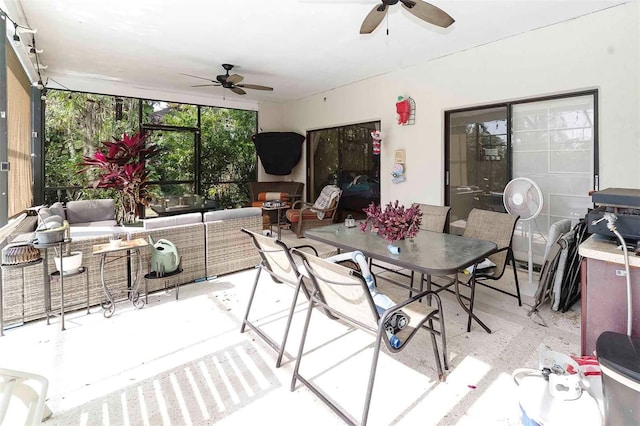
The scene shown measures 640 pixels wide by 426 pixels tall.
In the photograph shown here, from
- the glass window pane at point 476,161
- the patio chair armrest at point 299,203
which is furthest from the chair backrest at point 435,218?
the patio chair armrest at point 299,203

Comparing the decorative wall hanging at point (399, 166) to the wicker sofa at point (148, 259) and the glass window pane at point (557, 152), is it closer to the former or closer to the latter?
the glass window pane at point (557, 152)

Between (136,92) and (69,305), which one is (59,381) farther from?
(136,92)

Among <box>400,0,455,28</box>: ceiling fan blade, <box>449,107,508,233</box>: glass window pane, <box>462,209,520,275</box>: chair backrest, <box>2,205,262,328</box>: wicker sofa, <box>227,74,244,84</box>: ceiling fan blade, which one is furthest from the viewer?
<box>227,74,244,84</box>: ceiling fan blade

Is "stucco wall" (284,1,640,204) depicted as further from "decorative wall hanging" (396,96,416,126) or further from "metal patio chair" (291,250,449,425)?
"metal patio chair" (291,250,449,425)

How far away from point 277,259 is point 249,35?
2.84 meters

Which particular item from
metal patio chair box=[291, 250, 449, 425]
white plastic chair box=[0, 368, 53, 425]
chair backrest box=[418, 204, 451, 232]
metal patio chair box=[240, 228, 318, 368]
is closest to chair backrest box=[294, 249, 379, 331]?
metal patio chair box=[291, 250, 449, 425]

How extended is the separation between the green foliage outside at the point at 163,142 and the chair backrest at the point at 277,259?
479 cm

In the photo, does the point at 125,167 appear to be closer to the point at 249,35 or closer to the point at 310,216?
the point at 249,35

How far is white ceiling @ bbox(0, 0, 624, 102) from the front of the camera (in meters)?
3.23

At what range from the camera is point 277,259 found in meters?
2.42

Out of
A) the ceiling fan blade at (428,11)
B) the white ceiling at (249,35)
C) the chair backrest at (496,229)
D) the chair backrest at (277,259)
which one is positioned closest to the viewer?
the chair backrest at (277,259)

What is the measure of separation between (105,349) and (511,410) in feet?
8.64

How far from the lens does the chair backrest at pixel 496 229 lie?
117 inches

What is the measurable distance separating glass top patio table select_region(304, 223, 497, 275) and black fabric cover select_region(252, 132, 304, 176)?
4413 millimetres
